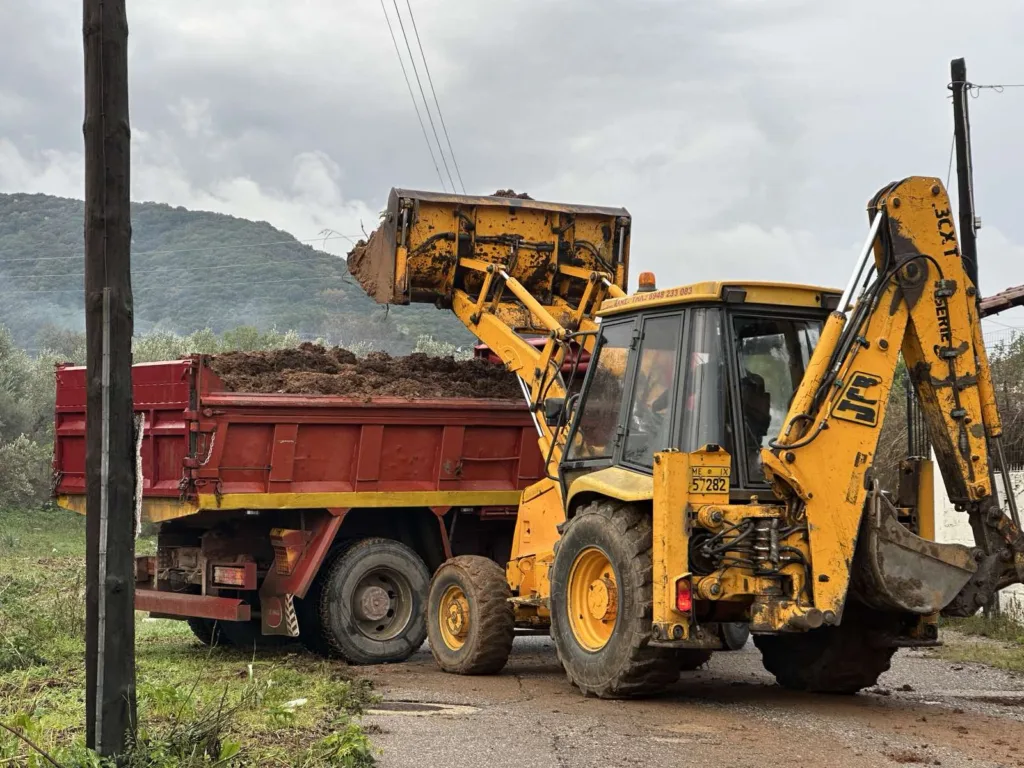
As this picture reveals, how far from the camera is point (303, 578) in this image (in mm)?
11969

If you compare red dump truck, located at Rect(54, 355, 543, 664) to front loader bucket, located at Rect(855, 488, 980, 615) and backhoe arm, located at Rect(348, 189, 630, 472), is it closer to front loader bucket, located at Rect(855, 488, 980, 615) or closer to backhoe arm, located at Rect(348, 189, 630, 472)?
backhoe arm, located at Rect(348, 189, 630, 472)

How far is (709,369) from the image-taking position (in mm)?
8992

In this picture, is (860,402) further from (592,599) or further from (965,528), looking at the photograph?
(965,528)

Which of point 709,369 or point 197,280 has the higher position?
point 197,280

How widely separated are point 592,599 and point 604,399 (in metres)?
1.47

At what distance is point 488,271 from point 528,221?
0.77m

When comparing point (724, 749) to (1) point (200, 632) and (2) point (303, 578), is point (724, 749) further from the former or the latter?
(1) point (200, 632)

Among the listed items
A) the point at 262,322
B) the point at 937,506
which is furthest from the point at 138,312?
the point at 937,506

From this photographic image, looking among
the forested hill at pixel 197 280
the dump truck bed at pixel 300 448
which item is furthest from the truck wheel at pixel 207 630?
the forested hill at pixel 197 280

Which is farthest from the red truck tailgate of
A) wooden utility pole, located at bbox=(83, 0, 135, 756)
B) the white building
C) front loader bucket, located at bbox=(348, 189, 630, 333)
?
the white building

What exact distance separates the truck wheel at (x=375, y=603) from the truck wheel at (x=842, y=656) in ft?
11.8

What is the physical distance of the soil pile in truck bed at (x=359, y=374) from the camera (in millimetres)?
12117

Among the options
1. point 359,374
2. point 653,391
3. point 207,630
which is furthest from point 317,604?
point 653,391

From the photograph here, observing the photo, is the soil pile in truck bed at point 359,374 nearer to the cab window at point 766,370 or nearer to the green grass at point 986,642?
the cab window at point 766,370
